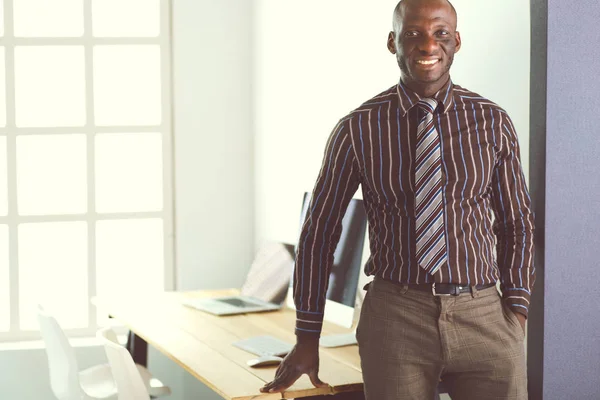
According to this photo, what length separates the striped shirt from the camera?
6.34 feet

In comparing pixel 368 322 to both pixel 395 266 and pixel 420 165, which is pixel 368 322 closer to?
pixel 395 266

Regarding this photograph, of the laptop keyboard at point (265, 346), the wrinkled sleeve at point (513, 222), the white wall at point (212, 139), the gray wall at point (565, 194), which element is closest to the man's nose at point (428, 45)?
the wrinkled sleeve at point (513, 222)

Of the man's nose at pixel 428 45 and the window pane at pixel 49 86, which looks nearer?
the man's nose at pixel 428 45

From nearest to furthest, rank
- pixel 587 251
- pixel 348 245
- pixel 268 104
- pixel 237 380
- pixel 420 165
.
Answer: pixel 420 165 < pixel 587 251 < pixel 237 380 < pixel 348 245 < pixel 268 104

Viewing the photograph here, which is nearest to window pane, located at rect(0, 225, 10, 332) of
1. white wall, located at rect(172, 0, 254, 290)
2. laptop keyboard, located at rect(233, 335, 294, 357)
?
white wall, located at rect(172, 0, 254, 290)

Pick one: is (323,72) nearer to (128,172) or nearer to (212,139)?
(212,139)

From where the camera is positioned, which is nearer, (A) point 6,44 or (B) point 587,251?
(B) point 587,251

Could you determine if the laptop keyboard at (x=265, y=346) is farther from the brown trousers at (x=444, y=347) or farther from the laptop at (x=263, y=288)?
the brown trousers at (x=444, y=347)

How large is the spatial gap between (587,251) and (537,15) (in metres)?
0.59

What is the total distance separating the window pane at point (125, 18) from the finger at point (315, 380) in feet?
8.22

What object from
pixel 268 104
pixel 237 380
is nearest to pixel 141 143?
pixel 268 104

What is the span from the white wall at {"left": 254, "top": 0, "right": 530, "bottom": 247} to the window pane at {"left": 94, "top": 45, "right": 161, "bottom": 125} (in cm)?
50

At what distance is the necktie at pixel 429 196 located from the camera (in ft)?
6.23

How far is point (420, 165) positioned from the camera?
193 cm
